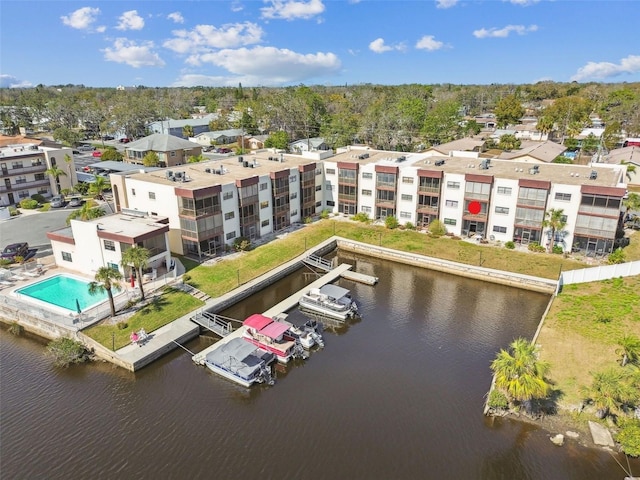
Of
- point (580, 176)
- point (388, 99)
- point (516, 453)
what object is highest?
point (388, 99)

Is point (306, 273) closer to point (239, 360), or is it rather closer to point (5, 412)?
point (239, 360)

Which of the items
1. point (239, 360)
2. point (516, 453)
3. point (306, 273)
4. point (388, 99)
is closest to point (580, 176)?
point (306, 273)

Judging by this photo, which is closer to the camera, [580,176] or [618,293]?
[618,293]

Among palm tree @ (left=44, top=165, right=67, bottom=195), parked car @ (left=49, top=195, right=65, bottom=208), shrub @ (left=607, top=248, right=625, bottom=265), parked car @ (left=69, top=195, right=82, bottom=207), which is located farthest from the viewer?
palm tree @ (left=44, top=165, right=67, bottom=195)

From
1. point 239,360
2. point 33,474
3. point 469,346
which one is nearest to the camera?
point 33,474

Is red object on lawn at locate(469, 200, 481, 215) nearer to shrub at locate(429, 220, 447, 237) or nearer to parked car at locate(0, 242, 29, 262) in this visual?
shrub at locate(429, 220, 447, 237)

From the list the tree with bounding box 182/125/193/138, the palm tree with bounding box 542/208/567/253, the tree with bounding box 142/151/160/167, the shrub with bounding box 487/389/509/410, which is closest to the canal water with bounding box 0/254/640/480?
the shrub with bounding box 487/389/509/410

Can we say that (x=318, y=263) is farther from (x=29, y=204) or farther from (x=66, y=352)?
(x=29, y=204)
